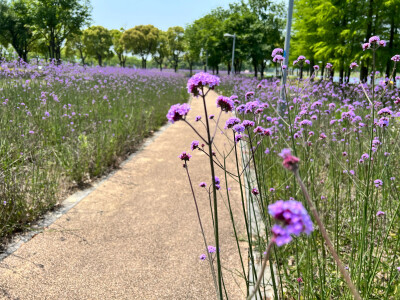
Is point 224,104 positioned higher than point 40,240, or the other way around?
point 224,104

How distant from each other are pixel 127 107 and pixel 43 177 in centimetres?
461

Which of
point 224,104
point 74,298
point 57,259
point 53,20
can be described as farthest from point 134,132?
point 53,20

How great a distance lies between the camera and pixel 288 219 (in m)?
0.56

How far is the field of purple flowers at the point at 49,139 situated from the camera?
11.0 feet

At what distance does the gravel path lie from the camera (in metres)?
2.45

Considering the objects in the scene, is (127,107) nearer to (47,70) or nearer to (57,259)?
(47,70)

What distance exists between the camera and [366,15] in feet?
46.5

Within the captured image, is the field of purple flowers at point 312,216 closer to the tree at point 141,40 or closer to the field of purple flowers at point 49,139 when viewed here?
the field of purple flowers at point 49,139

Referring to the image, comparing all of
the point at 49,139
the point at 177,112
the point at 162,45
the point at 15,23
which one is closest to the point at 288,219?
the point at 177,112

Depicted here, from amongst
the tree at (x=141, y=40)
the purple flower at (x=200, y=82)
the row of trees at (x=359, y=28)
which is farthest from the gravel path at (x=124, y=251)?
the tree at (x=141, y=40)

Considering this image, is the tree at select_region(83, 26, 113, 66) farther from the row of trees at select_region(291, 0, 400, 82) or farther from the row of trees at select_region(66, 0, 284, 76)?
the row of trees at select_region(291, 0, 400, 82)

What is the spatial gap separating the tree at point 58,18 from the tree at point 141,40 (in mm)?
13756

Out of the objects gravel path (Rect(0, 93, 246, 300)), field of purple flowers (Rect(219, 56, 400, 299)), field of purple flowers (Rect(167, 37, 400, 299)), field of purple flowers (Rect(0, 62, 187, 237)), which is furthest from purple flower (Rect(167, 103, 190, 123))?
field of purple flowers (Rect(0, 62, 187, 237))

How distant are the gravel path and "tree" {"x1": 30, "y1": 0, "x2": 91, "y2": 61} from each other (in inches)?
1231
